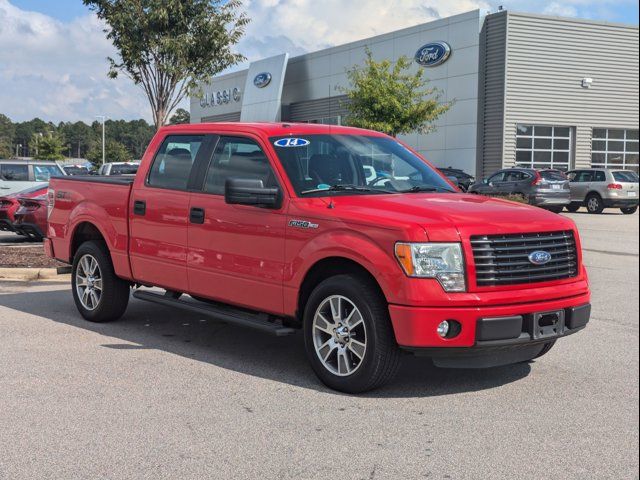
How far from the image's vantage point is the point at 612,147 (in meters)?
41.0

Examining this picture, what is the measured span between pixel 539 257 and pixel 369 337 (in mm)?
1273

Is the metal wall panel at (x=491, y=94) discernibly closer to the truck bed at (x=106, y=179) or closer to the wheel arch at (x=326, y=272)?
the truck bed at (x=106, y=179)

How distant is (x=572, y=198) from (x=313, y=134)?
2367 cm

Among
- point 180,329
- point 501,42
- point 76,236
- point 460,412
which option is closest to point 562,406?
point 460,412

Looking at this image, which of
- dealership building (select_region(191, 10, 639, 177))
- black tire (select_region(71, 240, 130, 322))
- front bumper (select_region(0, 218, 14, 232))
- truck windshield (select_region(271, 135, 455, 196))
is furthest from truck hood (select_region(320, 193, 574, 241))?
dealership building (select_region(191, 10, 639, 177))

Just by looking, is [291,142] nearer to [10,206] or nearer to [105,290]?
[105,290]

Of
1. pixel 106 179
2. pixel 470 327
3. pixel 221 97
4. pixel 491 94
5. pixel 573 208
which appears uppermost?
pixel 221 97

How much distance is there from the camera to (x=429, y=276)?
5055 millimetres

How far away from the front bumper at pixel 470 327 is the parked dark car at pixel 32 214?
483 inches

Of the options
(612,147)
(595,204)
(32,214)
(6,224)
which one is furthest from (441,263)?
(612,147)

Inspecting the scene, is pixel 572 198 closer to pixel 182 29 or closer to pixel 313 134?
pixel 182 29

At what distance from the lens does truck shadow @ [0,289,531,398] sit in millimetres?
5781

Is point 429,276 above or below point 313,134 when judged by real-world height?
below

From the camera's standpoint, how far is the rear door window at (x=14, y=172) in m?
23.6
